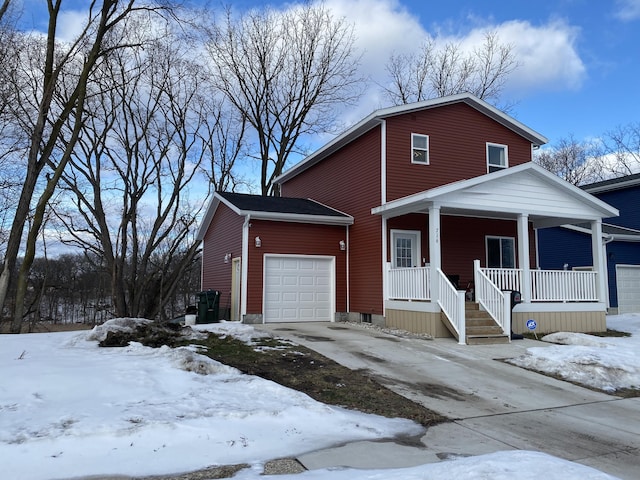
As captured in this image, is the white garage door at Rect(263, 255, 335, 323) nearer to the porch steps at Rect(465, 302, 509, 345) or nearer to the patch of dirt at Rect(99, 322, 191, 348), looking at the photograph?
the patch of dirt at Rect(99, 322, 191, 348)

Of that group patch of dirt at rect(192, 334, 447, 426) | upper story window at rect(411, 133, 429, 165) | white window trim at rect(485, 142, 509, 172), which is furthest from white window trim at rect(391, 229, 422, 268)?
patch of dirt at rect(192, 334, 447, 426)

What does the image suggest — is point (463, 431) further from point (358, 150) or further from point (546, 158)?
point (546, 158)

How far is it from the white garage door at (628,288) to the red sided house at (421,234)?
5395 mm

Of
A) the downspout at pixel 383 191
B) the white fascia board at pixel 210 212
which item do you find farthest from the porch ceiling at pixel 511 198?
the white fascia board at pixel 210 212

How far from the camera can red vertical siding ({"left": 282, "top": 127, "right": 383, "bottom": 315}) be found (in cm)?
1330

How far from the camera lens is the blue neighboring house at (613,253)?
1802 centimetres

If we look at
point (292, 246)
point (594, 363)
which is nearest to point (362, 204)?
point (292, 246)

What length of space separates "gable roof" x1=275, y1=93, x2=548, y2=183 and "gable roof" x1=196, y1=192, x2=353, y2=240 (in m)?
2.18

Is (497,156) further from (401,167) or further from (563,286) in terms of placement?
(563,286)

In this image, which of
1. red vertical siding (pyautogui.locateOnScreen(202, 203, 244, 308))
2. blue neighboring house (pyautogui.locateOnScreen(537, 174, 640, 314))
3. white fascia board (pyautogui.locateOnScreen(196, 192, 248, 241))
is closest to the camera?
red vertical siding (pyautogui.locateOnScreen(202, 203, 244, 308))

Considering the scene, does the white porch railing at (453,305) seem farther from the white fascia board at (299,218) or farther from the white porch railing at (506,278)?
the white fascia board at (299,218)

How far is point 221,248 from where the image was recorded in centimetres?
1664

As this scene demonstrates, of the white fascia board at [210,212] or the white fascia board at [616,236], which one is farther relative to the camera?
the white fascia board at [616,236]

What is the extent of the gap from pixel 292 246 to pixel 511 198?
597 centimetres
